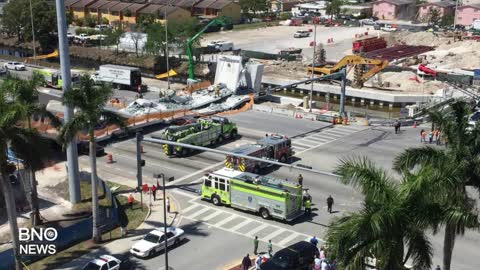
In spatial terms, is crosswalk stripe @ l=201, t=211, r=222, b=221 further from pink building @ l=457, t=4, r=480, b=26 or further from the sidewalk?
pink building @ l=457, t=4, r=480, b=26

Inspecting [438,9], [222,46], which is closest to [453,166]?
[222,46]

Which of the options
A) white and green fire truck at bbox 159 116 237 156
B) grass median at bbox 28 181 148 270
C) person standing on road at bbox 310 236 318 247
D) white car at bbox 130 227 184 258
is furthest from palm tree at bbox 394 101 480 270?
white and green fire truck at bbox 159 116 237 156

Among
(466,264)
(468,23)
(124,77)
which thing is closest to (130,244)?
(466,264)

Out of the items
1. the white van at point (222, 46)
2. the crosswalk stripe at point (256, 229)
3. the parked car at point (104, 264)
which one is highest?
the white van at point (222, 46)

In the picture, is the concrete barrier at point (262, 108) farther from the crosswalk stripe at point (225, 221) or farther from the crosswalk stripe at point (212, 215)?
the crosswalk stripe at point (225, 221)

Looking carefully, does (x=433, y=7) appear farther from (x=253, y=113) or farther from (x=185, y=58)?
(x=253, y=113)

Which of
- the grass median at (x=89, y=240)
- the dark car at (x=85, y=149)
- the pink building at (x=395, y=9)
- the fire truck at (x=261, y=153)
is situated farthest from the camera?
the pink building at (x=395, y=9)

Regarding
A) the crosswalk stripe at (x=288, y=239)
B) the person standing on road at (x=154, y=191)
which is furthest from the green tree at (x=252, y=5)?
the crosswalk stripe at (x=288, y=239)
